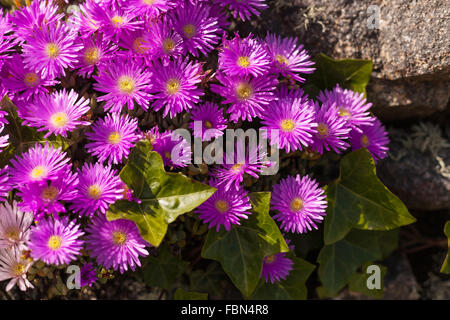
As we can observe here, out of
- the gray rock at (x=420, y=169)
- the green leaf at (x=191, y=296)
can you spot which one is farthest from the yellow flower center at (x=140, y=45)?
the gray rock at (x=420, y=169)

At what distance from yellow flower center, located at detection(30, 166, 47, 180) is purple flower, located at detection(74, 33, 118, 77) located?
334 mm

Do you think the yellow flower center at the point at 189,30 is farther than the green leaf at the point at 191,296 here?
No

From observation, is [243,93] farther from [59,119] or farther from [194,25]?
[59,119]

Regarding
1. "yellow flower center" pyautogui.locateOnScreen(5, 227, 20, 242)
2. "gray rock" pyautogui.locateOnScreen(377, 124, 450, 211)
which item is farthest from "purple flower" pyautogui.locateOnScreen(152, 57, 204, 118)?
"gray rock" pyautogui.locateOnScreen(377, 124, 450, 211)

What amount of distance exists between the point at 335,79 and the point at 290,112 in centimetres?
37

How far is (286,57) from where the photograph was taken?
5.31 feet

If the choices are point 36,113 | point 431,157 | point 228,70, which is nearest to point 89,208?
point 36,113

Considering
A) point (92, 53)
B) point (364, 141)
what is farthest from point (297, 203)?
point (92, 53)

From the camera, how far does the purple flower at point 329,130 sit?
1524 millimetres

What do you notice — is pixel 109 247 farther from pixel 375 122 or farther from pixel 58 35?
pixel 375 122

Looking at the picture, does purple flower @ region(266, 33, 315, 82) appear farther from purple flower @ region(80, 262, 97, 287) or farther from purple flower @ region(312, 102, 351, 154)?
purple flower @ region(80, 262, 97, 287)

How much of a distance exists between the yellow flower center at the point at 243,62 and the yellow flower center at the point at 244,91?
2.4 inches

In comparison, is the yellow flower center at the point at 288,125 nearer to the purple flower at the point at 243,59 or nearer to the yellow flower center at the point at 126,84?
the purple flower at the point at 243,59

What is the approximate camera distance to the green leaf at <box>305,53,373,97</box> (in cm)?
171
